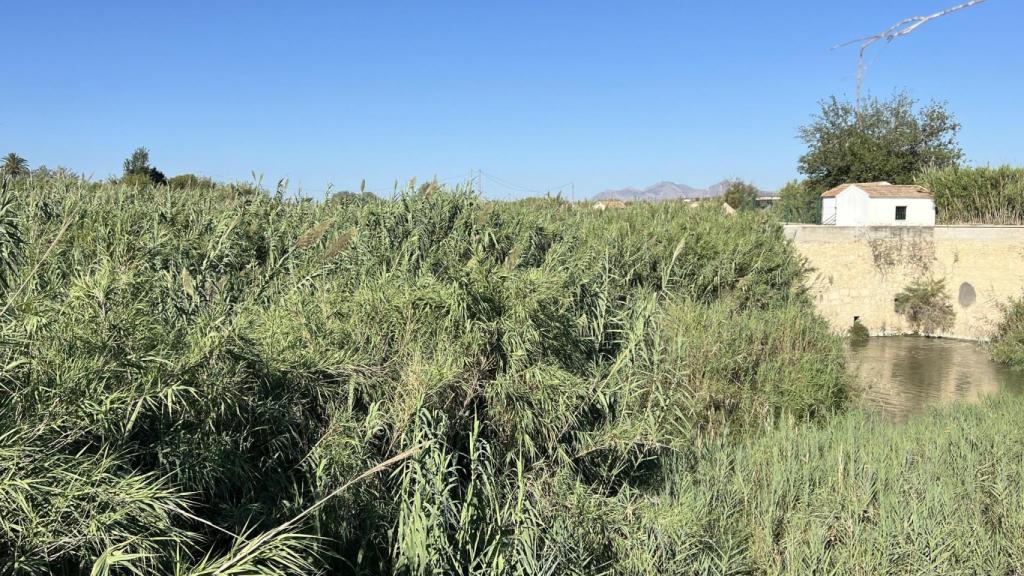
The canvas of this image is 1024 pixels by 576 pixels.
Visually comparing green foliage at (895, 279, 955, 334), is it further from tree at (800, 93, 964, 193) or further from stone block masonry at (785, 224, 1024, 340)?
tree at (800, 93, 964, 193)

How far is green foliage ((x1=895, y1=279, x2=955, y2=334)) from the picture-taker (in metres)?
23.5

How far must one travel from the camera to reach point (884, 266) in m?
24.3

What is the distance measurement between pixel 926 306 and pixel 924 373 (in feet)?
19.7

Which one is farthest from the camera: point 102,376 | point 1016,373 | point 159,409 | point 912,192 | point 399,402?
point 912,192

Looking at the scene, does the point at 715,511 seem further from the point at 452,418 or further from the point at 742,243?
the point at 742,243

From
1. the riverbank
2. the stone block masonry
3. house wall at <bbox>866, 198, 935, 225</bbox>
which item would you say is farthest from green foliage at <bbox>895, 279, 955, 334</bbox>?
the riverbank

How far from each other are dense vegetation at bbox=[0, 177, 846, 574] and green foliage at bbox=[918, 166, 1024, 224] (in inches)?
934

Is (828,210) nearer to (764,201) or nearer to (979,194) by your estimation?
(979,194)

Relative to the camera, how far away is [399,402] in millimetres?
4395

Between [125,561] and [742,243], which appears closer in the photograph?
[125,561]

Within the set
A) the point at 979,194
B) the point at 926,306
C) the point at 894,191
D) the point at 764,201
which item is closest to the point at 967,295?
the point at 926,306

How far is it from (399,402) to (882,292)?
23.5 meters

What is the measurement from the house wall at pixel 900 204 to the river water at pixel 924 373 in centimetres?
567

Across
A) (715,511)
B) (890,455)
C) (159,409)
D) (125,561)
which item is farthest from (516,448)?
(890,455)
